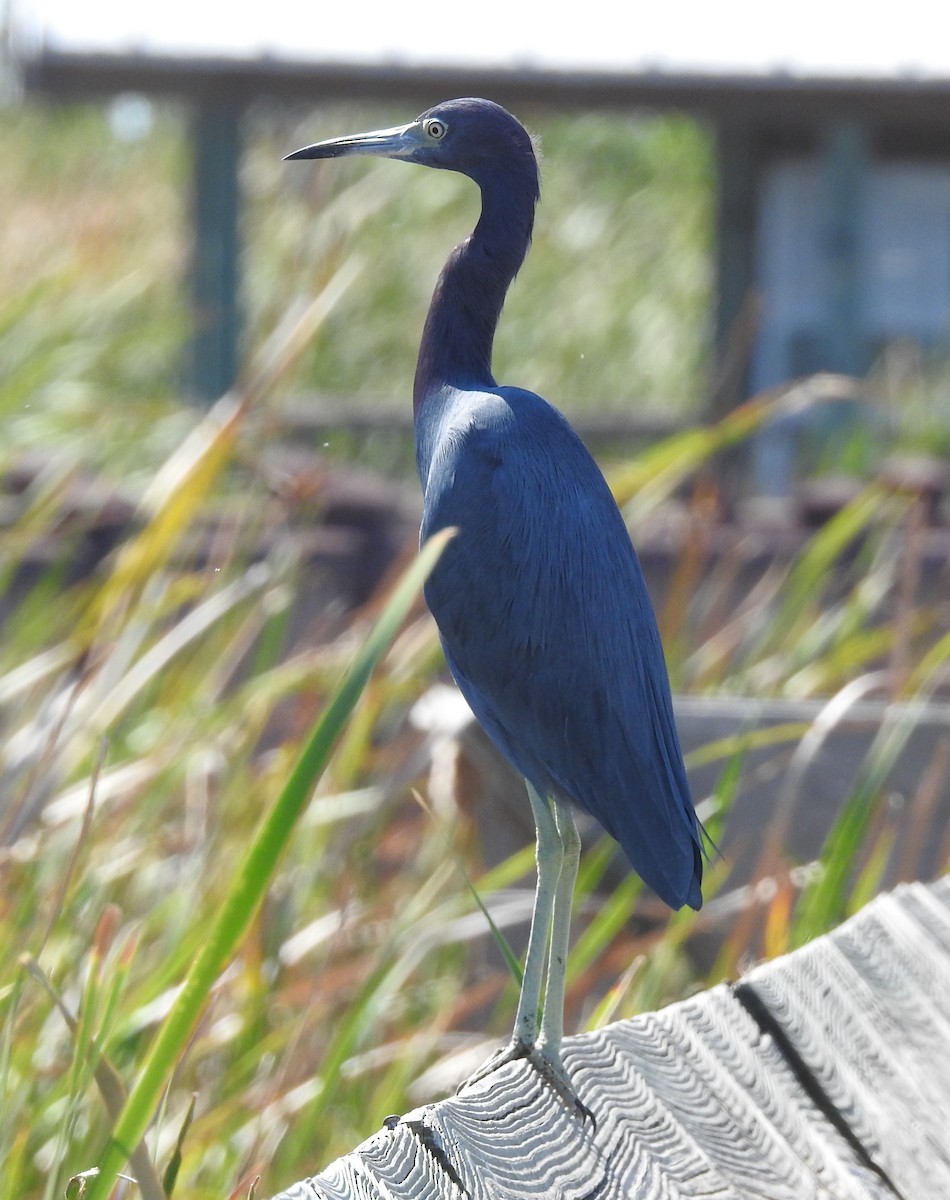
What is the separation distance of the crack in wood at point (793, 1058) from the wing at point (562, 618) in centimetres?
17

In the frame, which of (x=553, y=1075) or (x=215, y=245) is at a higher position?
(x=553, y=1075)

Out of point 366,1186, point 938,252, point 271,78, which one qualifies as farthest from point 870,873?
point 938,252

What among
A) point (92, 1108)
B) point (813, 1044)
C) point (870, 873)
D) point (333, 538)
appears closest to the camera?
point (813, 1044)

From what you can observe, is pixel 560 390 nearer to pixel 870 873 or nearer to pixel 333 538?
pixel 333 538

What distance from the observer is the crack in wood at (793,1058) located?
147cm

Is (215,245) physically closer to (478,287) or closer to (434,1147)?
(478,287)

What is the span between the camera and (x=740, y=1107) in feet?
4.72

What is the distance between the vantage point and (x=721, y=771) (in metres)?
2.76

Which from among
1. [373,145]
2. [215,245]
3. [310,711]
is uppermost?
[373,145]

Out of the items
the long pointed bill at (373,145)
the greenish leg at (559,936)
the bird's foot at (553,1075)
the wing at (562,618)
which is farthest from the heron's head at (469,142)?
the bird's foot at (553,1075)

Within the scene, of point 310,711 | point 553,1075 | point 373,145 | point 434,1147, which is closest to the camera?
point 434,1147

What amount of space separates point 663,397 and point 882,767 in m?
9.44

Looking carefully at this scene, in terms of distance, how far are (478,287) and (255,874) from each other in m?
0.79

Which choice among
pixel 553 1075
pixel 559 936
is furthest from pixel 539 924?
pixel 553 1075
